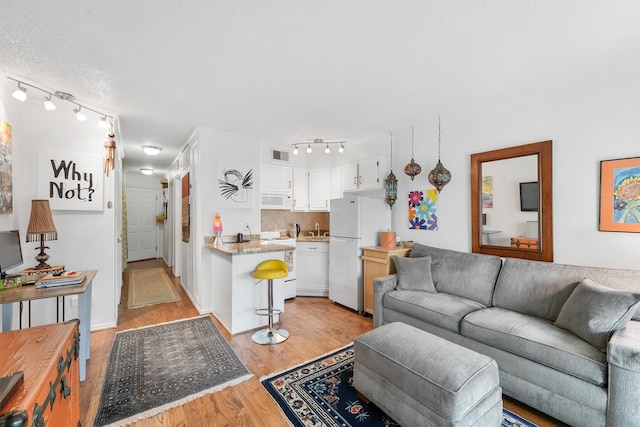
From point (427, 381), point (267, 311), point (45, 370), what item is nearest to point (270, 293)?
point (267, 311)

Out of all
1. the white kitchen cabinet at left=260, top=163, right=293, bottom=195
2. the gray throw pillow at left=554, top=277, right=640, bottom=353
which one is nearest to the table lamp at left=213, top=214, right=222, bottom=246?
the white kitchen cabinet at left=260, top=163, right=293, bottom=195

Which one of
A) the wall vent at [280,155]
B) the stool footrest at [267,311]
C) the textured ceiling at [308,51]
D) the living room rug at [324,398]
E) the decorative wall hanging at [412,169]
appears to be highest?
the textured ceiling at [308,51]

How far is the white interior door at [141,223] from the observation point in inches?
298

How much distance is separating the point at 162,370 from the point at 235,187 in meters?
2.44

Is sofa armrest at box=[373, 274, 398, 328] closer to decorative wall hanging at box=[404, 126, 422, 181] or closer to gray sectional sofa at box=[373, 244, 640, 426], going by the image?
gray sectional sofa at box=[373, 244, 640, 426]

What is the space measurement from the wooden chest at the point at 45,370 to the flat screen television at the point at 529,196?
3.62 meters

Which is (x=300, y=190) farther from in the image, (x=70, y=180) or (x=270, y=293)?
(x=70, y=180)

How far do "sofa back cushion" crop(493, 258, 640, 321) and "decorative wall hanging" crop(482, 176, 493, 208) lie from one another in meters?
0.70

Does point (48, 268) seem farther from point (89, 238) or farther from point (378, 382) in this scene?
point (378, 382)

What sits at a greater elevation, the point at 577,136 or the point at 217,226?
the point at 577,136

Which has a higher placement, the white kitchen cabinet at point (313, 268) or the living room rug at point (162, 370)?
the white kitchen cabinet at point (313, 268)

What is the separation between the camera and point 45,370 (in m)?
0.93

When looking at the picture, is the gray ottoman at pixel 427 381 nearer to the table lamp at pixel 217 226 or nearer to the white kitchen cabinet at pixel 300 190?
the table lamp at pixel 217 226

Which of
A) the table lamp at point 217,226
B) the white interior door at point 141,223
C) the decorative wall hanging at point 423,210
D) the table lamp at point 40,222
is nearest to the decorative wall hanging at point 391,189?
the decorative wall hanging at point 423,210
